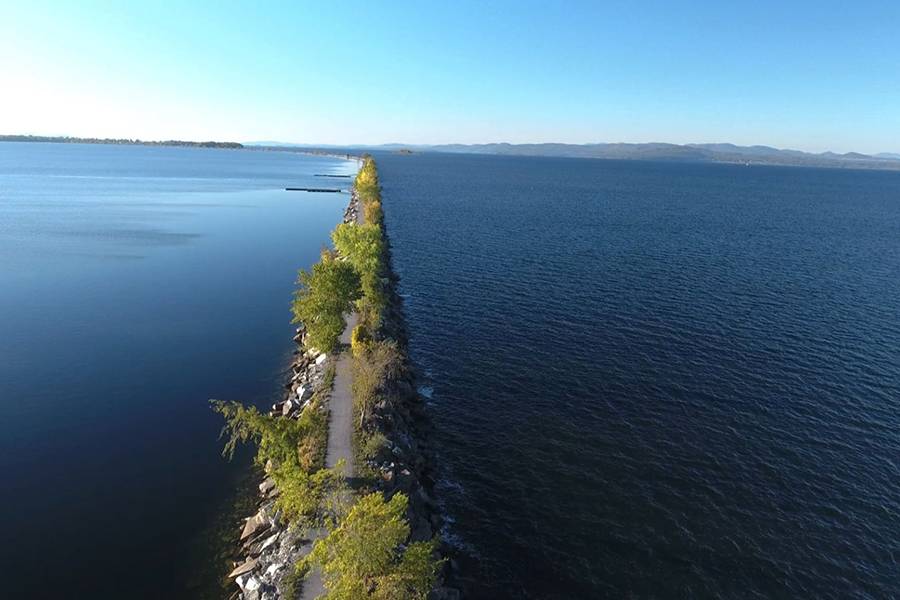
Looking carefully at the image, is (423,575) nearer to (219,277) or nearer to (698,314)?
(698,314)

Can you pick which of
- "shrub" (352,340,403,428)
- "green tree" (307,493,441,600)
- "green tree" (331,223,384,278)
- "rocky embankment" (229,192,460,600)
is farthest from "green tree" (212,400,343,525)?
"green tree" (331,223,384,278)

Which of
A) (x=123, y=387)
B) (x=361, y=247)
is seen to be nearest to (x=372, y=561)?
(x=123, y=387)

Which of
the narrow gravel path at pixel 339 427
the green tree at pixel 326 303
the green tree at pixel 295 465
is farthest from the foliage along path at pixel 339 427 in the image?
the green tree at pixel 326 303

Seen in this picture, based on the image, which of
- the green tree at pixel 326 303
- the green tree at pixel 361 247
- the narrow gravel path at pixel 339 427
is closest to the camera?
the narrow gravel path at pixel 339 427

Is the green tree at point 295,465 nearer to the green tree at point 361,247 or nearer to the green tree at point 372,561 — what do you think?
the green tree at point 372,561

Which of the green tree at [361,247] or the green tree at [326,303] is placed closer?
the green tree at [326,303]

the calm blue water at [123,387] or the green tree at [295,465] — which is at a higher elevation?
the green tree at [295,465]

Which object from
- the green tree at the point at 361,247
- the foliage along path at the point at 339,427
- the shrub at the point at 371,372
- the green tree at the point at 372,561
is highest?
the green tree at the point at 361,247
